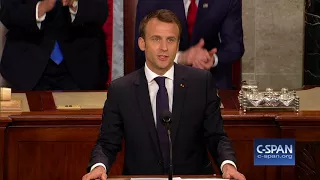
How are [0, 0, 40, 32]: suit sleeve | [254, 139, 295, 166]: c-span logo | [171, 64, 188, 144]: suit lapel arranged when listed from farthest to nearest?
1. [0, 0, 40, 32]: suit sleeve
2. [254, 139, 295, 166]: c-span logo
3. [171, 64, 188, 144]: suit lapel

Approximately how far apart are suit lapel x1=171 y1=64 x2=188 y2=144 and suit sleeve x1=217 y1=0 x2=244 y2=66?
149 centimetres

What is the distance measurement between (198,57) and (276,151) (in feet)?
4.30

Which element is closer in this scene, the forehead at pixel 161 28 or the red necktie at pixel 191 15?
the forehead at pixel 161 28

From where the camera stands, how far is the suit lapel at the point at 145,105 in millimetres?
2512

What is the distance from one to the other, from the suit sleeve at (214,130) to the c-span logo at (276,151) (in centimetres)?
36

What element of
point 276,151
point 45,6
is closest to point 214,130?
point 276,151

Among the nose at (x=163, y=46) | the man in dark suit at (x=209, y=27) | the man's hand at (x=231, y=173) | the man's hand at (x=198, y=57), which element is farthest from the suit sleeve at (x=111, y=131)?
the man in dark suit at (x=209, y=27)

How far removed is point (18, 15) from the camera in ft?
12.8

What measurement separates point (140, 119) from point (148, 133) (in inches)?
2.6

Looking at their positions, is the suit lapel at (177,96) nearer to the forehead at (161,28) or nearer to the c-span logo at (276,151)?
the forehead at (161,28)

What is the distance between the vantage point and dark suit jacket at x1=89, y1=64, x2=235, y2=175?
2.51m

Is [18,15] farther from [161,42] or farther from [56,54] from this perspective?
[161,42]

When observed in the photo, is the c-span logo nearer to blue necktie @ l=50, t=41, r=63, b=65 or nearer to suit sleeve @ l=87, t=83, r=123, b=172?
suit sleeve @ l=87, t=83, r=123, b=172

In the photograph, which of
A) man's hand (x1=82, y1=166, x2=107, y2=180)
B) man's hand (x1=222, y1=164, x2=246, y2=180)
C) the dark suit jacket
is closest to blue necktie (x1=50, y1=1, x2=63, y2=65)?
the dark suit jacket
